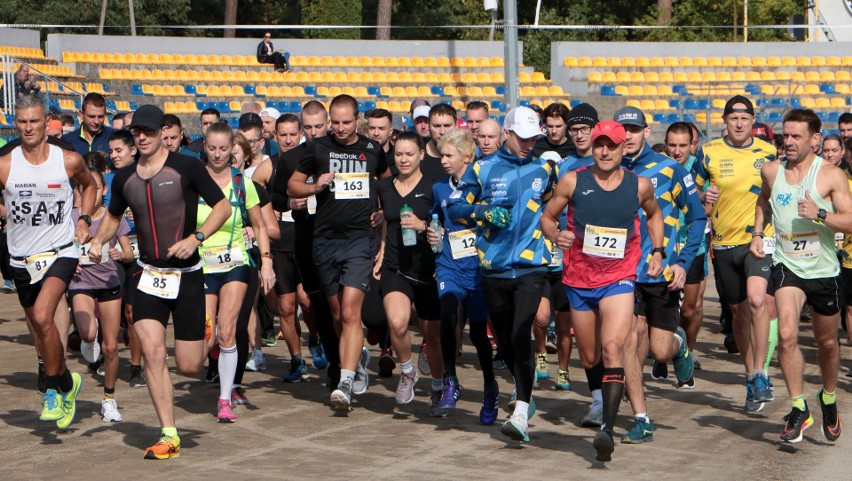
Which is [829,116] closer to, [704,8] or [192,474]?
[704,8]

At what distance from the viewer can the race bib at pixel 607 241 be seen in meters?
7.86

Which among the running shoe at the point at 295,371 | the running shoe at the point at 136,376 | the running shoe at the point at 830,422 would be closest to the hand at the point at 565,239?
the running shoe at the point at 830,422

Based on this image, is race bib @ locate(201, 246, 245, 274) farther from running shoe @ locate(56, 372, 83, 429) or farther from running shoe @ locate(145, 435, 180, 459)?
running shoe @ locate(145, 435, 180, 459)

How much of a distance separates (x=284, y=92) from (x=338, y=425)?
2176 centimetres

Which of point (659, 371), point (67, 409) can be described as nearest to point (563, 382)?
point (659, 371)

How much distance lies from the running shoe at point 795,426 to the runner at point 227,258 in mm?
3563

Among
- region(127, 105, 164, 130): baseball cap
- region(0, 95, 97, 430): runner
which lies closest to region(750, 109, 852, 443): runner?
region(127, 105, 164, 130): baseball cap

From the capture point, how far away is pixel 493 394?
890cm

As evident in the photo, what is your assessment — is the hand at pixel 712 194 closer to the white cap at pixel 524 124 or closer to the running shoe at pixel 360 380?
the white cap at pixel 524 124

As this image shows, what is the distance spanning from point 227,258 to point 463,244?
1655 mm

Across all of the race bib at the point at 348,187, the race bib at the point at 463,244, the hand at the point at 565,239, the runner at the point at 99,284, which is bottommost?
the runner at the point at 99,284

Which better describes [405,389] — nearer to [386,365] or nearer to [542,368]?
[386,365]

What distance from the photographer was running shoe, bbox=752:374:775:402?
9.22 metres

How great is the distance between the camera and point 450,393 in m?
9.27
